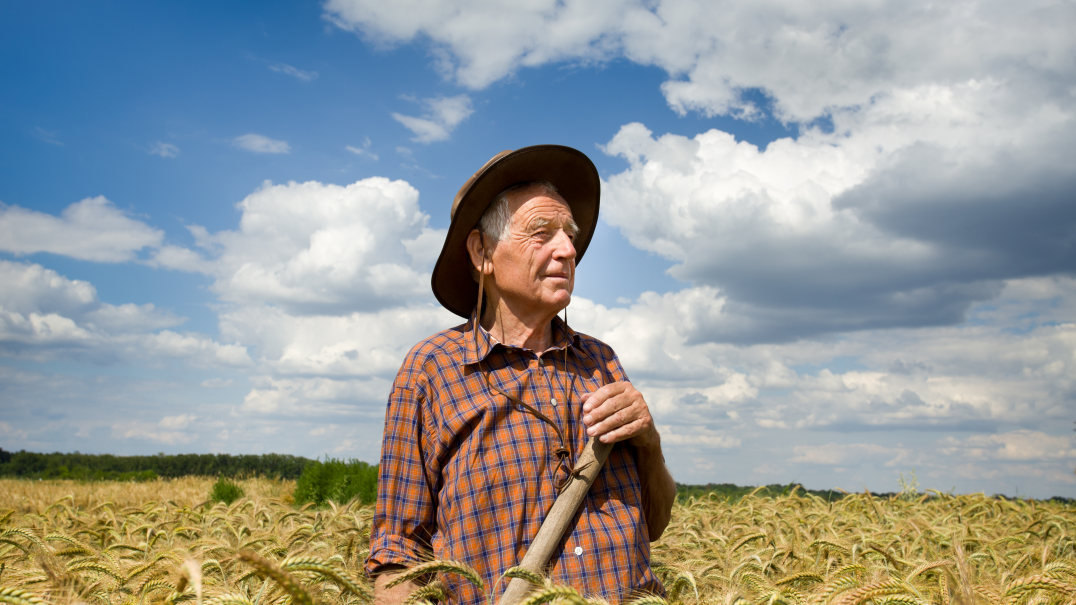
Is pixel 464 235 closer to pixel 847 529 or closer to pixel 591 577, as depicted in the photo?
pixel 591 577

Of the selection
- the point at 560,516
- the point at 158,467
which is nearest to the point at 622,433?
the point at 560,516

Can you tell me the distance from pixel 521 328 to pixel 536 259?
1.13 feet

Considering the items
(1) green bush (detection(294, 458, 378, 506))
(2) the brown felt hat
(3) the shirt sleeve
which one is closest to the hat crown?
(2) the brown felt hat

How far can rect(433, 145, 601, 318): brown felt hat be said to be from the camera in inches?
124

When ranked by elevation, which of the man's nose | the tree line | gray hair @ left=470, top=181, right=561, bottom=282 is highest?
gray hair @ left=470, top=181, right=561, bottom=282

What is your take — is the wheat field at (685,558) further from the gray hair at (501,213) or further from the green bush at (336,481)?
the green bush at (336,481)

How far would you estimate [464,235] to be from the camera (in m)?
3.33

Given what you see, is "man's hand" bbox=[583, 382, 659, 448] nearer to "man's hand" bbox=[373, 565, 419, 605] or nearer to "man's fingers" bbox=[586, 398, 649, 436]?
"man's fingers" bbox=[586, 398, 649, 436]

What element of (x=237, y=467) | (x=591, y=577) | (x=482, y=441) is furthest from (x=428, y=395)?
(x=237, y=467)

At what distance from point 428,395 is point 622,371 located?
1.03 m

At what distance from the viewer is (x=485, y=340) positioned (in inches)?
119

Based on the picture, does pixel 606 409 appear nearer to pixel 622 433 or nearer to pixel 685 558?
pixel 622 433

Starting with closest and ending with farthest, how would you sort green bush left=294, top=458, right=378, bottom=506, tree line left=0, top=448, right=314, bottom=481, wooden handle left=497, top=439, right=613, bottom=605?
1. wooden handle left=497, top=439, right=613, bottom=605
2. green bush left=294, top=458, right=378, bottom=506
3. tree line left=0, top=448, right=314, bottom=481

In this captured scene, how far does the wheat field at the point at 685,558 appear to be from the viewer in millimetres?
1756
